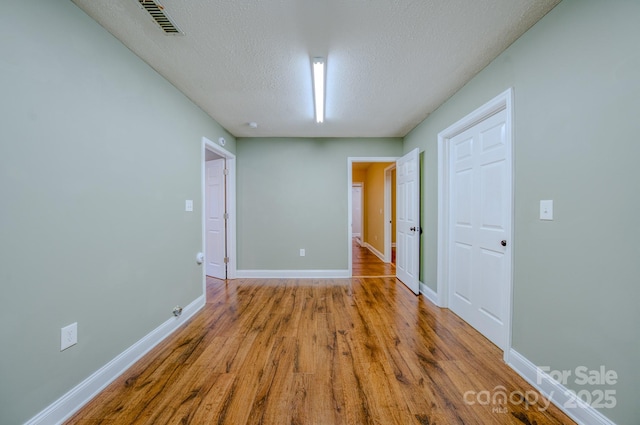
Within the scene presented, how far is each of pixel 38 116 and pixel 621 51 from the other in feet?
9.72

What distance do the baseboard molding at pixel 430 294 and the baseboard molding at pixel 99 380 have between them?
2933 millimetres

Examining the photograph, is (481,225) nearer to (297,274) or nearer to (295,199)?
(295,199)

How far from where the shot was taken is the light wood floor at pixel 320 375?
1293 millimetres

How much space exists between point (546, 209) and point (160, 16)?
9.08 ft

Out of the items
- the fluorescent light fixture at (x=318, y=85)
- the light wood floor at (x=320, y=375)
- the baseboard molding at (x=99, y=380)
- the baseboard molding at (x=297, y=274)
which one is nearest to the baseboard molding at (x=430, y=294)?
the light wood floor at (x=320, y=375)

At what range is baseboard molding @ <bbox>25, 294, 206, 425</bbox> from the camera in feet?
3.97

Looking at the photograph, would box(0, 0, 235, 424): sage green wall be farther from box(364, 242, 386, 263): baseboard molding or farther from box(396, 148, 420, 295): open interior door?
box(364, 242, 386, 263): baseboard molding

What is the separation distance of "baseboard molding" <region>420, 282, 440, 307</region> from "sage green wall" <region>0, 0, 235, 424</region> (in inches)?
117

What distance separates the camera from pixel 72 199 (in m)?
1.33

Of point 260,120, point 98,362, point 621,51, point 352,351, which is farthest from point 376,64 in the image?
point 98,362

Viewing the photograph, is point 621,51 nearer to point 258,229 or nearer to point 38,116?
point 38,116

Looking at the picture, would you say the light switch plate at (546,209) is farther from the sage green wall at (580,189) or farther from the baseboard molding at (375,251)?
the baseboard molding at (375,251)

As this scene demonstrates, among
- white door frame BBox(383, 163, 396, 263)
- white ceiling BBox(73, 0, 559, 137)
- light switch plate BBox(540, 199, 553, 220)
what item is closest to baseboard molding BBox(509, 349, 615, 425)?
light switch plate BBox(540, 199, 553, 220)

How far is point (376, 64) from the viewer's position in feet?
6.22
